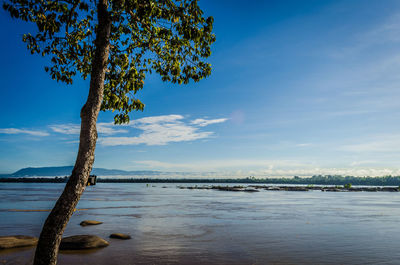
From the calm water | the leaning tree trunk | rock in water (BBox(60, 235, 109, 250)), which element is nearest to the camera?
the leaning tree trunk

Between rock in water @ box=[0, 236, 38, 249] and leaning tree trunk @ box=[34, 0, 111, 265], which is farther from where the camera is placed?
rock in water @ box=[0, 236, 38, 249]

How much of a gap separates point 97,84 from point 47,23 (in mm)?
2779

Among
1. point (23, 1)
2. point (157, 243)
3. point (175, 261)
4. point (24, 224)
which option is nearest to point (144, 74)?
point (23, 1)

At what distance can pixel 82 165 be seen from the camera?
762 centimetres

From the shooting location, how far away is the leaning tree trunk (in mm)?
7266

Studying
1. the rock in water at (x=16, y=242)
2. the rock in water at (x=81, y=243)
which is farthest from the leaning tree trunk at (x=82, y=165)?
the rock in water at (x=16, y=242)

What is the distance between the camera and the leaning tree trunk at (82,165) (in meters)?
7.27

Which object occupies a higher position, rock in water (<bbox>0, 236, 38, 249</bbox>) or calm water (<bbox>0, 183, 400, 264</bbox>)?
rock in water (<bbox>0, 236, 38, 249</bbox>)

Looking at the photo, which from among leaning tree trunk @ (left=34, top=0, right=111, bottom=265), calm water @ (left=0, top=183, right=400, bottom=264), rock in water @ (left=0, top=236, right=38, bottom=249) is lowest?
calm water @ (left=0, top=183, right=400, bottom=264)

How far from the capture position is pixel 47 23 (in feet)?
28.7

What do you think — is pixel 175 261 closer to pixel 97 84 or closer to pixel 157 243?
pixel 157 243

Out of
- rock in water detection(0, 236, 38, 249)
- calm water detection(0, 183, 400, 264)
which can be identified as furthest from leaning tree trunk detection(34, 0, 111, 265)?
rock in water detection(0, 236, 38, 249)

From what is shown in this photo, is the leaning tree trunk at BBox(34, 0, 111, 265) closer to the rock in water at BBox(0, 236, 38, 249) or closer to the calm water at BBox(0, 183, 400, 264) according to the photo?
the calm water at BBox(0, 183, 400, 264)

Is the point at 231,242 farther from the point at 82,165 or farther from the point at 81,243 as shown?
the point at 82,165
